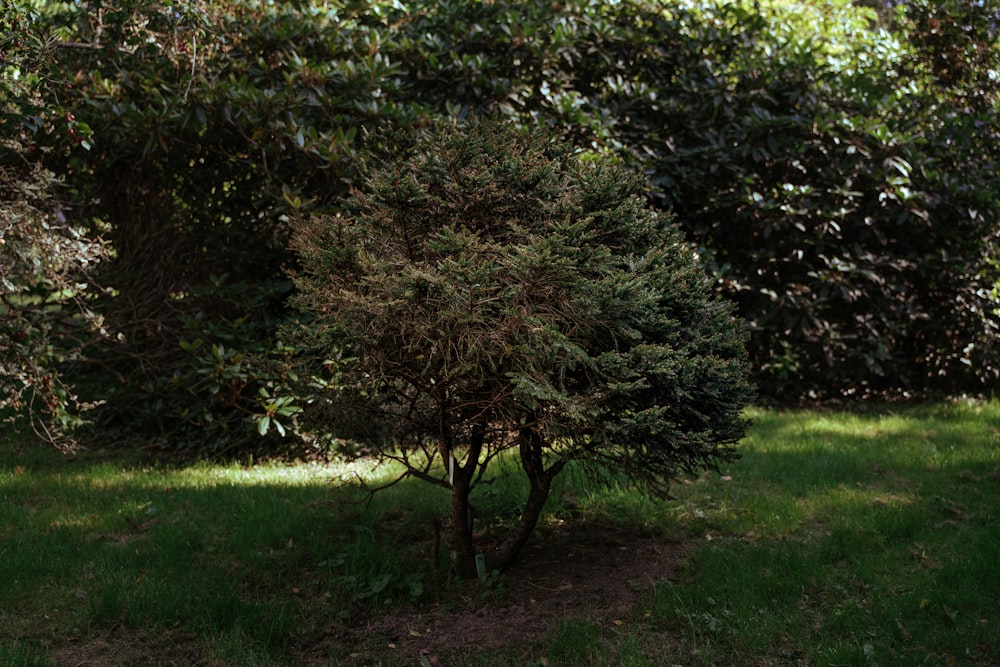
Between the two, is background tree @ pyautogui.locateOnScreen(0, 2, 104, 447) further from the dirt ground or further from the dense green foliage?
the dirt ground

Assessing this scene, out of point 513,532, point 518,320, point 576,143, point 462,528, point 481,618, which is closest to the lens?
point 518,320

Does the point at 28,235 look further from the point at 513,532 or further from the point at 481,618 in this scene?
the point at 481,618

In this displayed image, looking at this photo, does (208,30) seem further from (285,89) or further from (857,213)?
(857,213)

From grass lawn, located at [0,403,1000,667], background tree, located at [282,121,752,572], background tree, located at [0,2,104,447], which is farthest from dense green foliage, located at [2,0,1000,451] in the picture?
background tree, located at [282,121,752,572]

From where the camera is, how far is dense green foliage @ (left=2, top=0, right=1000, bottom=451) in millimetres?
6035

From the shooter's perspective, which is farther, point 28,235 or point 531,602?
point 28,235

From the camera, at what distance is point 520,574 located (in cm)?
431

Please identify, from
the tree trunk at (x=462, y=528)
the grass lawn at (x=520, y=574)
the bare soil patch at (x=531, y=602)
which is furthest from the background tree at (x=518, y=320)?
the grass lawn at (x=520, y=574)

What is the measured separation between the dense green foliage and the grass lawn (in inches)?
48.4

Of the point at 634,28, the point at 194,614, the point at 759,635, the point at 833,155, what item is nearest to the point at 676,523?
the point at 759,635

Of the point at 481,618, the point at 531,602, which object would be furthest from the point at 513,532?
the point at 481,618

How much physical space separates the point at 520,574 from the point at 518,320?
155cm

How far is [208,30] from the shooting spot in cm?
589

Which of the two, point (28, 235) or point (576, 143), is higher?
point (576, 143)
